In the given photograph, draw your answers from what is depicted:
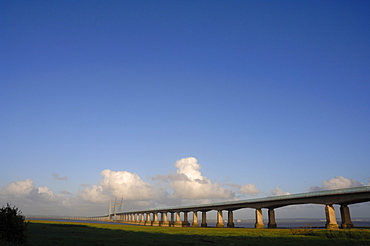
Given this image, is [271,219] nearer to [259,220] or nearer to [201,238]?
[259,220]

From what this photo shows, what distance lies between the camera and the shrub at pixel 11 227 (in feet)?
77.0

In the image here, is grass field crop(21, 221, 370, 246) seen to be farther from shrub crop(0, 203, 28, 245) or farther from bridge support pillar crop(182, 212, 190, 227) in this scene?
bridge support pillar crop(182, 212, 190, 227)

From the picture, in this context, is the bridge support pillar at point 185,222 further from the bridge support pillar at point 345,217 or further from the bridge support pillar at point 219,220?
the bridge support pillar at point 345,217

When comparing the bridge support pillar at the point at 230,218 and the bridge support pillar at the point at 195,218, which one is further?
the bridge support pillar at the point at 195,218

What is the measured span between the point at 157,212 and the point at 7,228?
154150mm

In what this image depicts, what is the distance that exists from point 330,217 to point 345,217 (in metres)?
5.43

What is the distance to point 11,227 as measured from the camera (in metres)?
24.0

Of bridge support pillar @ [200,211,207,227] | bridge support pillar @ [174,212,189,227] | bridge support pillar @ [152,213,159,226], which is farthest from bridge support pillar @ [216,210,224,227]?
bridge support pillar @ [152,213,159,226]

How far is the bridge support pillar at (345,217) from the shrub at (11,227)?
234 ft

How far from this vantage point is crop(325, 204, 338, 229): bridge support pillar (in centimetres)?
6788

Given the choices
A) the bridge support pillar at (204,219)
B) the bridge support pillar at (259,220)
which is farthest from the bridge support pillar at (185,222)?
the bridge support pillar at (259,220)

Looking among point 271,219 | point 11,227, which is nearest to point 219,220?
point 271,219

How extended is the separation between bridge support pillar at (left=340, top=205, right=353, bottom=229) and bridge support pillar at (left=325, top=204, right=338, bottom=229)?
11.3 ft

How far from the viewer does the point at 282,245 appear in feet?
101
